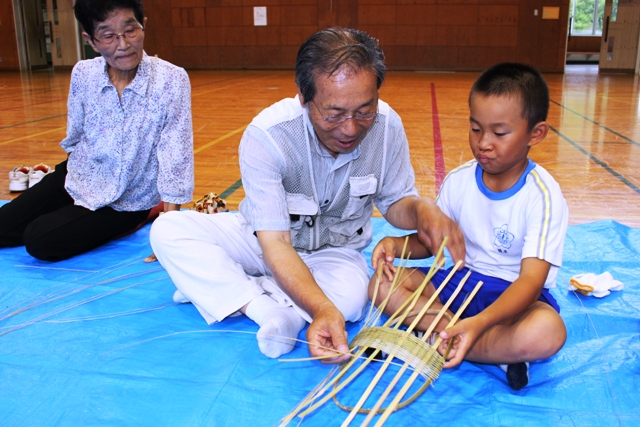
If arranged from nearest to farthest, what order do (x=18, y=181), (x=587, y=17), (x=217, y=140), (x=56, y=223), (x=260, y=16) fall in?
1. (x=56, y=223)
2. (x=18, y=181)
3. (x=217, y=140)
4. (x=260, y=16)
5. (x=587, y=17)

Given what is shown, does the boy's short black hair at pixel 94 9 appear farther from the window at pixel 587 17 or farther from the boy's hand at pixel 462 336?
the window at pixel 587 17

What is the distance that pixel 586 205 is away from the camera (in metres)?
2.98

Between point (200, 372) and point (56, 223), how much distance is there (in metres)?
1.10

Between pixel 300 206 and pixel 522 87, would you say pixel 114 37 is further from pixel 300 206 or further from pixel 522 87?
pixel 522 87

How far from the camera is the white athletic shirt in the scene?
1477mm

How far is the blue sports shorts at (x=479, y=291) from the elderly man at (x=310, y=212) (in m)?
0.12

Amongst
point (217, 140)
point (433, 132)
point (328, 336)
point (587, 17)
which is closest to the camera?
point (328, 336)

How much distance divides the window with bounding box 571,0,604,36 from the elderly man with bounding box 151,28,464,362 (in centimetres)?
1849

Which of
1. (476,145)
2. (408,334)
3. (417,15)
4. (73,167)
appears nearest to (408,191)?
(476,145)

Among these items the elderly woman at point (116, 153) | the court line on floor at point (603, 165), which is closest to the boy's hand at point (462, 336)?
the elderly woman at point (116, 153)

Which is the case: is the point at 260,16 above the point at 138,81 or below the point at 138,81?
above

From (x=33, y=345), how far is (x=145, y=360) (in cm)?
34

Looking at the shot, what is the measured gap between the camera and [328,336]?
1302 millimetres

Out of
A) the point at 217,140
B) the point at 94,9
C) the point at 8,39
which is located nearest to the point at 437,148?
the point at 217,140
